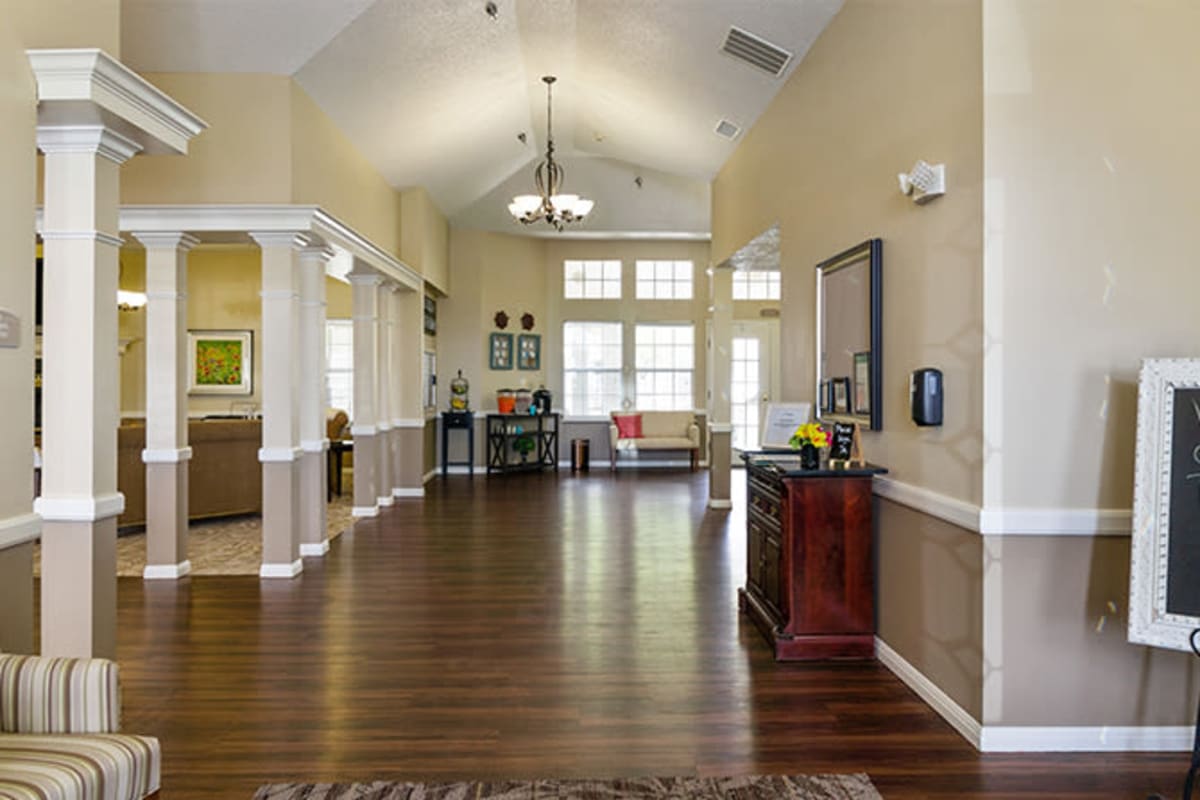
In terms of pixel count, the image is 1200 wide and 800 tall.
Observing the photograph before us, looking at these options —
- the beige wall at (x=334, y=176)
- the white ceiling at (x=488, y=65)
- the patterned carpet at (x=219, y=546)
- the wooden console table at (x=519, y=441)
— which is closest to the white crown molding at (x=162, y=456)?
the patterned carpet at (x=219, y=546)

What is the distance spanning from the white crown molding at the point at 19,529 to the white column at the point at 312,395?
3.33m

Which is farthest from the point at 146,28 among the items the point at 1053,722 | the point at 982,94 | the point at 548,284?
the point at 548,284

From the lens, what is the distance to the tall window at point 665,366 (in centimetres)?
1243

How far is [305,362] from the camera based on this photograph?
20.1 feet

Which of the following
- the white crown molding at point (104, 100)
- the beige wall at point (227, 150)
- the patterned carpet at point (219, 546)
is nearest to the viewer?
the white crown molding at point (104, 100)

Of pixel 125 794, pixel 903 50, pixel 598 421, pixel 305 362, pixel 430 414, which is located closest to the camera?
pixel 125 794

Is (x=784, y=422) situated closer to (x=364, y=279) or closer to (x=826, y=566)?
(x=826, y=566)

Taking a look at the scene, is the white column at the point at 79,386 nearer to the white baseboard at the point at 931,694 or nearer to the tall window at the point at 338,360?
the white baseboard at the point at 931,694

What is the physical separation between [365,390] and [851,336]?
5.12m

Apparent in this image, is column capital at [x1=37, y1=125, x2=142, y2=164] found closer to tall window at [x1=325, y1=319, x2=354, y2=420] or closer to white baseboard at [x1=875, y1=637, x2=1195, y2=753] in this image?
white baseboard at [x1=875, y1=637, x2=1195, y2=753]

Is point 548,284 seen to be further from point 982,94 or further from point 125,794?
point 125,794

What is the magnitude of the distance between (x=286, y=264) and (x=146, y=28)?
161cm

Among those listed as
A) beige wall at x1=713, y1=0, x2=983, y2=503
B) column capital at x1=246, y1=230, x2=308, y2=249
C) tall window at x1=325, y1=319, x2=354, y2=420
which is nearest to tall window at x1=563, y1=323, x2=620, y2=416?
tall window at x1=325, y1=319, x2=354, y2=420

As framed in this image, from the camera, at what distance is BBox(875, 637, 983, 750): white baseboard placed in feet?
9.52
